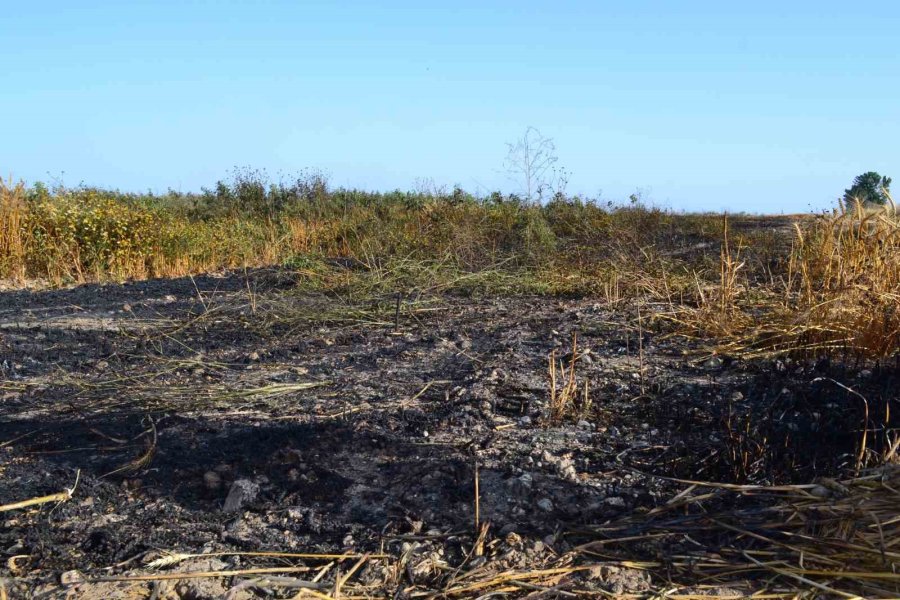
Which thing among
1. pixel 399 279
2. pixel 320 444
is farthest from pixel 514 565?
pixel 399 279

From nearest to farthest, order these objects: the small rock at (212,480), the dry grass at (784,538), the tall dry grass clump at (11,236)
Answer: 1. the dry grass at (784,538)
2. the small rock at (212,480)
3. the tall dry grass clump at (11,236)

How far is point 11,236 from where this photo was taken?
8.53 m

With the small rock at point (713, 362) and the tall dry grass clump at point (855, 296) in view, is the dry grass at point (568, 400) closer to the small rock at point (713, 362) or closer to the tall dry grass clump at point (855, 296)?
the small rock at point (713, 362)

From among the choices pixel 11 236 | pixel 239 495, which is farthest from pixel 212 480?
pixel 11 236

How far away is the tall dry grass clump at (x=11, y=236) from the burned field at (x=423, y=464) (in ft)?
14.0

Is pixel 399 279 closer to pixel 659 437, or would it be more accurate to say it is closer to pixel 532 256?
pixel 532 256

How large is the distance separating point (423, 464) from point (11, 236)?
7510 millimetres

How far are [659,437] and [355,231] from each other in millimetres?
7049

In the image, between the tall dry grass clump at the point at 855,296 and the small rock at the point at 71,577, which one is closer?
the small rock at the point at 71,577

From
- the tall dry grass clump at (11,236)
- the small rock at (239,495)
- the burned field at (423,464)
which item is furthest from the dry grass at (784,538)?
the tall dry grass clump at (11,236)

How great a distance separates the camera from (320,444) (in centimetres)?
295

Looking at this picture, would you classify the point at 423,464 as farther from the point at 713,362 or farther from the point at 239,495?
the point at 713,362

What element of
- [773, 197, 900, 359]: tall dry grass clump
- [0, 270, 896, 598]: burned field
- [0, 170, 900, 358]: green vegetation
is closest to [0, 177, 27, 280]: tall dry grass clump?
[0, 170, 900, 358]: green vegetation

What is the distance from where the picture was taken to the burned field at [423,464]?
2.20 metres
